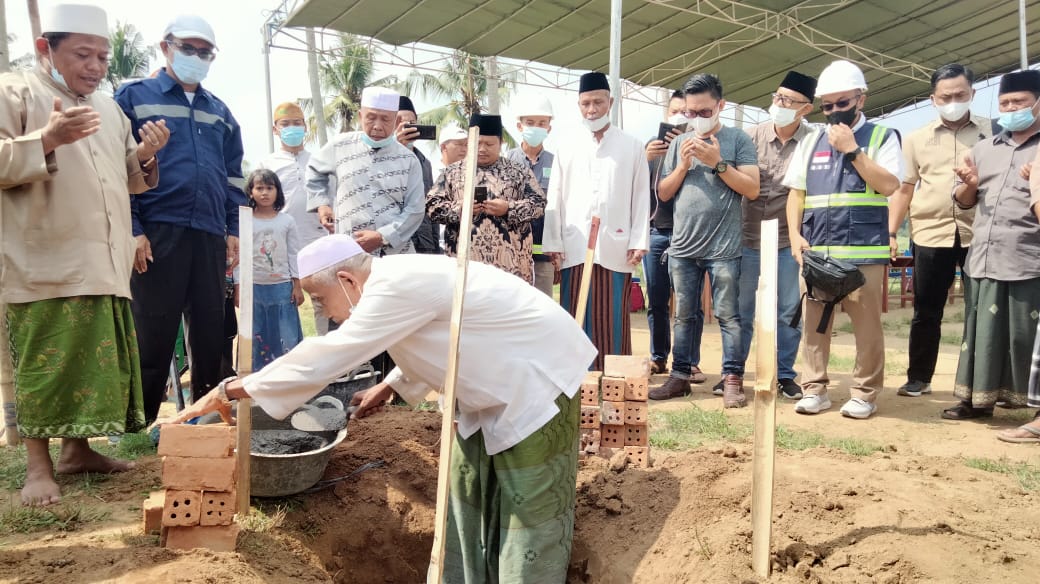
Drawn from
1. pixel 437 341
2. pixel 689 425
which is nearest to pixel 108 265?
pixel 437 341

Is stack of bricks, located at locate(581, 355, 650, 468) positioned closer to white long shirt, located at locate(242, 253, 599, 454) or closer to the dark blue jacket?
white long shirt, located at locate(242, 253, 599, 454)

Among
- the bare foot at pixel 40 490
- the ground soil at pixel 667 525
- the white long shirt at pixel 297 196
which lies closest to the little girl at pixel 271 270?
the white long shirt at pixel 297 196

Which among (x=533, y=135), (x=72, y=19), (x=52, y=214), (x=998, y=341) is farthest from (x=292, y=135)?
(x=998, y=341)

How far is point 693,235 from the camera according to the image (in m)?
4.97

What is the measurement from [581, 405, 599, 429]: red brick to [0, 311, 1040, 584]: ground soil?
0.62 ft

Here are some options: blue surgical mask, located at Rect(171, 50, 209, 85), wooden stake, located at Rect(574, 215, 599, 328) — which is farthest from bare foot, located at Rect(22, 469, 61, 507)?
wooden stake, located at Rect(574, 215, 599, 328)

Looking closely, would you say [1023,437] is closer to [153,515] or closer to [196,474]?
[196,474]

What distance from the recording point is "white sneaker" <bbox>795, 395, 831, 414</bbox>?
15.4 ft

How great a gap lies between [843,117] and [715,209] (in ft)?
3.20

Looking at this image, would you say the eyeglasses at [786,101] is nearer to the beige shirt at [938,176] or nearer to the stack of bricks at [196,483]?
the beige shirt at [938,176]

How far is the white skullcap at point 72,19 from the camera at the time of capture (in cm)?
292

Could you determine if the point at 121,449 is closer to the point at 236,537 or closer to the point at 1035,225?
the point at 236,537

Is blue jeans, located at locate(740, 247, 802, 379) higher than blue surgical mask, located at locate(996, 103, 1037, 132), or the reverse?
blue surgical mask, located at locate(996, 103, 1037, 132)

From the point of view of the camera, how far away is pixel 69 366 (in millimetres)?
3014
